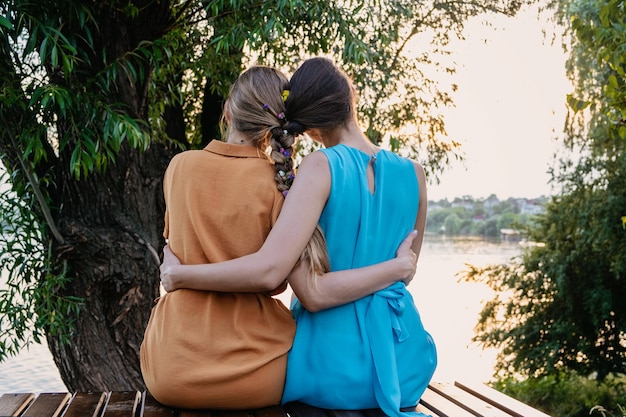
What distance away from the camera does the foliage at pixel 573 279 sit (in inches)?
395

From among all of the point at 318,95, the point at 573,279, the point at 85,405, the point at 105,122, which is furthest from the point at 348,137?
the point at 573,279

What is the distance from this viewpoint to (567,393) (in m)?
11.0

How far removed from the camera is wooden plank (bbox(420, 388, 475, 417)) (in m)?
1.98

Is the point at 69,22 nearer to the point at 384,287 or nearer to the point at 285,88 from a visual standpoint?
the point at 285,88

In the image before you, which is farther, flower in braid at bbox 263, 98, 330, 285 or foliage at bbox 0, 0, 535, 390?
foliage at bbox 0, 0, 535, 390

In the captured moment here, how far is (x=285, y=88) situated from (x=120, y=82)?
198 cm

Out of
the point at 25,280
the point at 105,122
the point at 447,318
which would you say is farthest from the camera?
the point at 447,318

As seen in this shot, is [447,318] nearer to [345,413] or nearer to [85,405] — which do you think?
[345,413]

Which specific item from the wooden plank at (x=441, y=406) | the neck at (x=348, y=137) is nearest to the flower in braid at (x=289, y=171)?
the neck at (x=348, y=137)

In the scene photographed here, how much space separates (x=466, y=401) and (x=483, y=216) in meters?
12.4

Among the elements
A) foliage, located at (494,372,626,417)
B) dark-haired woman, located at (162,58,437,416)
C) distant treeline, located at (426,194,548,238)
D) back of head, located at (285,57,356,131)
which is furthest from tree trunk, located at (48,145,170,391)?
distant treeline, located at (426,194,548,238)

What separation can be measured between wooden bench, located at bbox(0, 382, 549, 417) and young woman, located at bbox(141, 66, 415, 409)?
0.12 feet

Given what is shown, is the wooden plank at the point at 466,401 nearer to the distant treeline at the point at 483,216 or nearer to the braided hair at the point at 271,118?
the braided hair at the point at 271,118

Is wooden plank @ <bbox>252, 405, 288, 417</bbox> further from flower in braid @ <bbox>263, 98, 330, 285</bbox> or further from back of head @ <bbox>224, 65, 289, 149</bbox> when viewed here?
back of head @ <bbox>224, 65, 289, 149</bbox>
